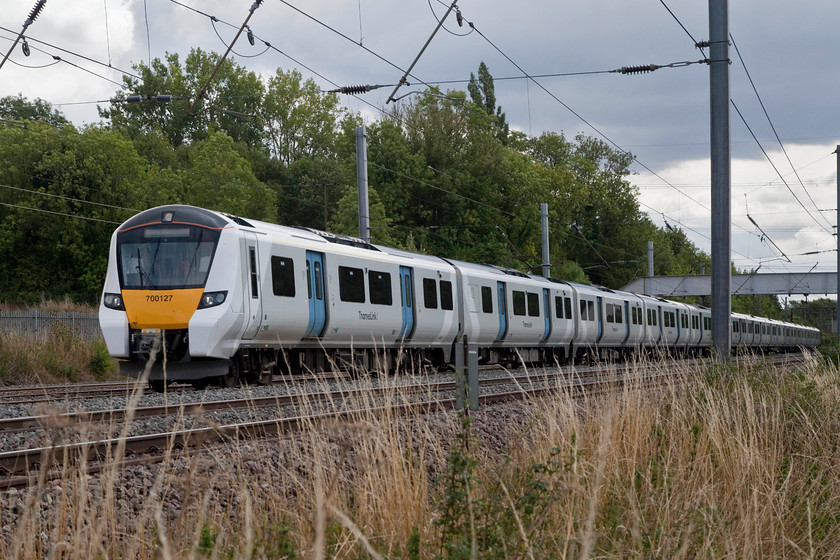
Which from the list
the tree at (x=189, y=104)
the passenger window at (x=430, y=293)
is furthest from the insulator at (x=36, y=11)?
the tree at (x=189, y=104)

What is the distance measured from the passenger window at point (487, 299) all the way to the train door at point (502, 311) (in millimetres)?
539

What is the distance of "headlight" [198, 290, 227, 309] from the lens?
14.5 metres

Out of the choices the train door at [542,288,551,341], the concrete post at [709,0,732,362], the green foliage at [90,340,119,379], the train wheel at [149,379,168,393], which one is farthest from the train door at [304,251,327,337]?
the train door at [542,288,551,341]

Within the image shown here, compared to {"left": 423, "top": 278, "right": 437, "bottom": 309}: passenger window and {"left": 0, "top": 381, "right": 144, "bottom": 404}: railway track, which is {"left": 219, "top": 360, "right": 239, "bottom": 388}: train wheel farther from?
{"left": 423, "top": 278, "right": 437, "bottom": 309}: passenger window

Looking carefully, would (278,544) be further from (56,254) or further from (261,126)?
(261,126)

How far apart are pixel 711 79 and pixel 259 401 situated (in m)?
7.28

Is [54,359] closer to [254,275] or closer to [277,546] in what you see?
[254,275]

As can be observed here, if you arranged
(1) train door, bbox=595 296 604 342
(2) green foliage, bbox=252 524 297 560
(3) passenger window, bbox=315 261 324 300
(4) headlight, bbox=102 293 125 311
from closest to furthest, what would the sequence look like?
(2) green foliage, bbox=252 524 297 560, (4) headlight, bbox=102 293 125 311, (3) passenger window, bbox=315 261 324 300, (1) train door, bbox=595 296 604 342

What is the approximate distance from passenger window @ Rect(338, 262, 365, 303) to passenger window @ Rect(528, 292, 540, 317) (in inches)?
335

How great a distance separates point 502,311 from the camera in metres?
24.0

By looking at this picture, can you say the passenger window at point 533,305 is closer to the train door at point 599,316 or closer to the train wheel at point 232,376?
the train door at point 599,316

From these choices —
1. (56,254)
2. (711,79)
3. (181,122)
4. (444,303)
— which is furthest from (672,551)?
(181,122)

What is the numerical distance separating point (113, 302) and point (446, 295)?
7894 mm

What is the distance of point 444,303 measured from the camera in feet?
69.0
